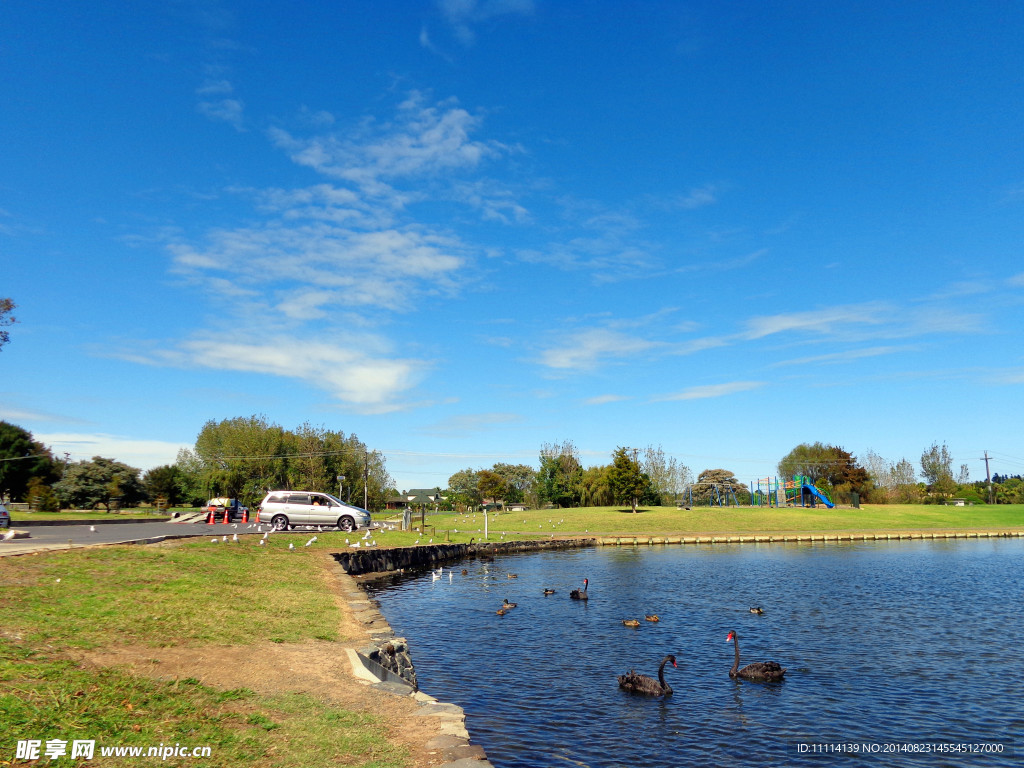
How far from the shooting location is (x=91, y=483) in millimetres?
70750

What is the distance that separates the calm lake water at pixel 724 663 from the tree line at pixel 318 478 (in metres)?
49.4

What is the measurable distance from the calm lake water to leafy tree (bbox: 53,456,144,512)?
5402cm

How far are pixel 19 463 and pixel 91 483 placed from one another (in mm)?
27719

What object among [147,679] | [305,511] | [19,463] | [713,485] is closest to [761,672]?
[147,679]

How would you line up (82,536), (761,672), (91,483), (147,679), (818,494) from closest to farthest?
1. (147,679)
2. (761,672)
3. (82,536)
4. (91,483)
5. (818,494)

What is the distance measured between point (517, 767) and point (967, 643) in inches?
704

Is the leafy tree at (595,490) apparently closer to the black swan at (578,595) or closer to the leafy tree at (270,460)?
the leafy tree at (270,460)

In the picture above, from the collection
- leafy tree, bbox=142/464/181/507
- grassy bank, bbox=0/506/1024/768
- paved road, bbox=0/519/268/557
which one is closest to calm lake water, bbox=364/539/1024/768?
A: grassy bank, bbox=0/506/1024/768

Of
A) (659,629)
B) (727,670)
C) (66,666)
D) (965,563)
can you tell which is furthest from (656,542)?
(66,666)

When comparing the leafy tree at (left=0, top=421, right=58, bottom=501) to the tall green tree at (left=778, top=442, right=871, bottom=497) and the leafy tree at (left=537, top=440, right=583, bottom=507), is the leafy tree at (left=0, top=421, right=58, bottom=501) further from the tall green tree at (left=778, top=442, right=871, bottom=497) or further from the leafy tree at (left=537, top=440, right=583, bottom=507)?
the tall green tree at (left=778, top=442, right=871, bottom=497)

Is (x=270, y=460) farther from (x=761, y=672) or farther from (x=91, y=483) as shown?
(x=761, y=672)

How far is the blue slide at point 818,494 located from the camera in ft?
302

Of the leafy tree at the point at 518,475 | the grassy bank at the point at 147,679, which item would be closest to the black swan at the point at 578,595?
the grassy bank at the point at 147,679

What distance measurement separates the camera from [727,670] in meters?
17.5
